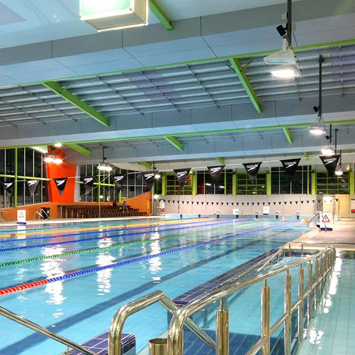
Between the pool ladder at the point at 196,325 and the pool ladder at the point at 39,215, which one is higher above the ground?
the pool ladder at the point at 196,325

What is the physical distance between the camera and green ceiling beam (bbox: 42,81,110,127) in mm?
12758

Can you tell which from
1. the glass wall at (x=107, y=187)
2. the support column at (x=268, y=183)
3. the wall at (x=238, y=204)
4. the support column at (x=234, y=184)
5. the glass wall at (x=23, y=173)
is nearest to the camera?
the glass wall at (x=23, y=173)

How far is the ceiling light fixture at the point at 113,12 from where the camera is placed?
2.88 meters

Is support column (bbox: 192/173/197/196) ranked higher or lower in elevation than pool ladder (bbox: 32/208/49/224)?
higher

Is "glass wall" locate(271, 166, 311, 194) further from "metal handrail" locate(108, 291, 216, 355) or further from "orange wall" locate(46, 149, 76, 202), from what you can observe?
"metal handrail" locate(108, 291, 216, 355)

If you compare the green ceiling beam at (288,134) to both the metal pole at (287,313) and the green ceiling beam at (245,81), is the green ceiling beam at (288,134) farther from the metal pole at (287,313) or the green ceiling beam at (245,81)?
the metal pole at (287,313)

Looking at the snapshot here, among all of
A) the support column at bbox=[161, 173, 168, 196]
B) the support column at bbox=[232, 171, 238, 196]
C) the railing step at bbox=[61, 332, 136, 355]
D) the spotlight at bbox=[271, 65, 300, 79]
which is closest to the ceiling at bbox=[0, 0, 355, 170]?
the spotlight at bbox=[271, 65, 300, 79]

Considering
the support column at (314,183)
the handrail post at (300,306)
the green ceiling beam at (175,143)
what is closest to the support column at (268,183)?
the support column at (314,183)

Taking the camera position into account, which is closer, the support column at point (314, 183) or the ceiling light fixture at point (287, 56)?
the ceiling light fixture at point (287, 56)

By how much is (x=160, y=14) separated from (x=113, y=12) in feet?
16.5

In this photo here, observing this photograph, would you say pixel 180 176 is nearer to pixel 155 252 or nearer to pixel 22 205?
pixel 22 205

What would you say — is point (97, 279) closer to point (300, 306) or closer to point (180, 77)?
point (300, 306)

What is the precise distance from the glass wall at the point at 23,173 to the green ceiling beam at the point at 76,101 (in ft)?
31.1

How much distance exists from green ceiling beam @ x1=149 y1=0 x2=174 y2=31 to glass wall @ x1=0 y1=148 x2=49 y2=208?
58.4 ft
